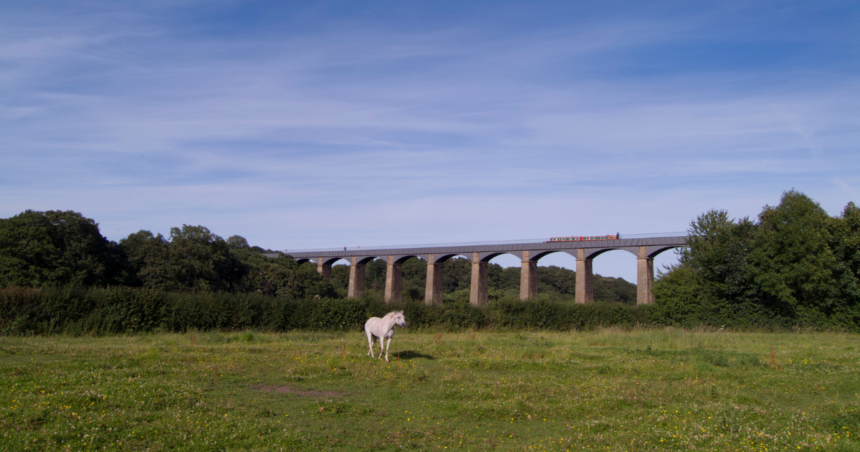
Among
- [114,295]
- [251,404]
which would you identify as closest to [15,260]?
[114,295]

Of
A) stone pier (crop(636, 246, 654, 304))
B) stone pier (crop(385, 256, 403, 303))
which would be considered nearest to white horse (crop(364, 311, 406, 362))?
stone pier (crop(636, 246, 654, 304))

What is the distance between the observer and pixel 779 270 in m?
30.6

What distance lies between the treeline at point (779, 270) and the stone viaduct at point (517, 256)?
1506 cm

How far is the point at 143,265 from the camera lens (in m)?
40.9

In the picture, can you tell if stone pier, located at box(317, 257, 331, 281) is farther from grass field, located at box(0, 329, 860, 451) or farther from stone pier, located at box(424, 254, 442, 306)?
grass field, located at box(0, 329, 860, 451)

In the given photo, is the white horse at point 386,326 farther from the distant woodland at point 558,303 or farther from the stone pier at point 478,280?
the stone pier at point 478,280

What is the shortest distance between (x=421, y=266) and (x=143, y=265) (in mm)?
64037

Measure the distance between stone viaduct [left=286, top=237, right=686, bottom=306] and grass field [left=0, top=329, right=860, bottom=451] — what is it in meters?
30.6

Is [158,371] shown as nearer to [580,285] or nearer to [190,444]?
[190,444]

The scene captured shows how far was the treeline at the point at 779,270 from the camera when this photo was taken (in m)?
30.0

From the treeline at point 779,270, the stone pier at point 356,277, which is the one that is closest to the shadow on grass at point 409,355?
the treeline at point 779,270

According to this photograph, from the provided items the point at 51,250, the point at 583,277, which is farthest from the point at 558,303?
the point at 51,250

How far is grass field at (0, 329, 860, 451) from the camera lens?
22.7 ft

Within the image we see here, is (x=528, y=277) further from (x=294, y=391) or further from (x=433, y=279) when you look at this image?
(x=294, y=391)
